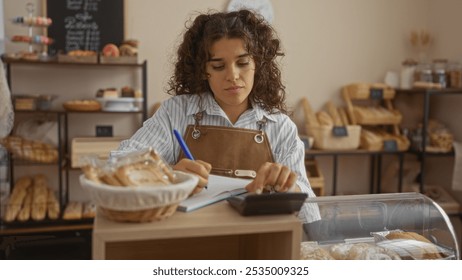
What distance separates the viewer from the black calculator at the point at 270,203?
667mm

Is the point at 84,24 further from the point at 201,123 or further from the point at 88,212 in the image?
the point at 201,123

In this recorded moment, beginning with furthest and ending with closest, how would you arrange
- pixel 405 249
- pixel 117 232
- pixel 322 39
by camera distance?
pixel 322 39 < pixel 405 249 < pixel 117 232

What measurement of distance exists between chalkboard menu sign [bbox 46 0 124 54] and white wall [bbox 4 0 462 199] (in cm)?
8

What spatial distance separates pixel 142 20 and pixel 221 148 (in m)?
1.74

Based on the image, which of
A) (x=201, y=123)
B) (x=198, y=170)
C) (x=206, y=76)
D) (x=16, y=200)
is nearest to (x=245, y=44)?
(x=206, y=76)

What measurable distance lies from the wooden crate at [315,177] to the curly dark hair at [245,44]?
146 cm

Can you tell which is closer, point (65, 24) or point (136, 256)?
point (136, 256)

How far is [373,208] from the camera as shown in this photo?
100cm

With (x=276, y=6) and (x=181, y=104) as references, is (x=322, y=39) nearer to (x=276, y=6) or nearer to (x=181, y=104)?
(x=276, y=6)

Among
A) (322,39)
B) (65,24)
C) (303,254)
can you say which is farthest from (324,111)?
(303,254)

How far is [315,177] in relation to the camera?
2.89 meters

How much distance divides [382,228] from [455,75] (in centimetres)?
215

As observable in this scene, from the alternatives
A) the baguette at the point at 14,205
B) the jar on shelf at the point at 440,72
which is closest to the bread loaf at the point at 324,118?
the jar on shelf at the point at 440,72

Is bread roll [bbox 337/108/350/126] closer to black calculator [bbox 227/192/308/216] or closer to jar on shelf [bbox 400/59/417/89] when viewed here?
jar on shelf [bbox 400/59/417/89]
